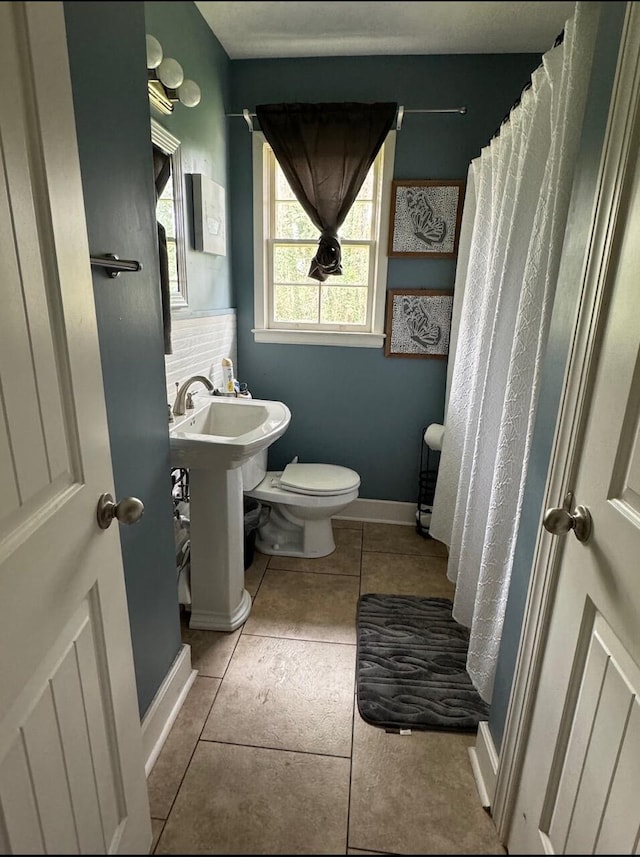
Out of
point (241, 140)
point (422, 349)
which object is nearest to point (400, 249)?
point (422, 349)

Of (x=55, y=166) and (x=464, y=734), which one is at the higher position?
(x=55, y=166)

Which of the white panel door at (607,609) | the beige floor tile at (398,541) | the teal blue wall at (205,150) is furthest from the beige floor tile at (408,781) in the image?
the teal blue wall at (205,150)

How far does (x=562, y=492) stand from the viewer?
92 centimetres

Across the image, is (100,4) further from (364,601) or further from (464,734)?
(364,601)

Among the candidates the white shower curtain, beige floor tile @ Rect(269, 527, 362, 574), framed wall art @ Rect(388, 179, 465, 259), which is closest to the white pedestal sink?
beige floor tile @ Rect(269, 527, 362, 574)

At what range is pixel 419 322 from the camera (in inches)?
96.4

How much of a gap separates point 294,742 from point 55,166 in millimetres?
1553

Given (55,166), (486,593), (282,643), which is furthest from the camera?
(282,643)

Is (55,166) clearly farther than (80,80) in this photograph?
No

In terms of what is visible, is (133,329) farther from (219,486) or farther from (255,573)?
(255,573)

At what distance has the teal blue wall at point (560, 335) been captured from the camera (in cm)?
84

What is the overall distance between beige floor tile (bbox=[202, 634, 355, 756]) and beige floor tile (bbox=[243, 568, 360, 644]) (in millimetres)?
60

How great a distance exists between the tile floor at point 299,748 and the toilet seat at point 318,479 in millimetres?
483

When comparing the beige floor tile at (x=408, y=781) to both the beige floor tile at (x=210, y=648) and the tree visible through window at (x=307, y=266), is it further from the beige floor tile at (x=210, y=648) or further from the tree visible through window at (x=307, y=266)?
the tree visible through window at (x=307, y=266)
